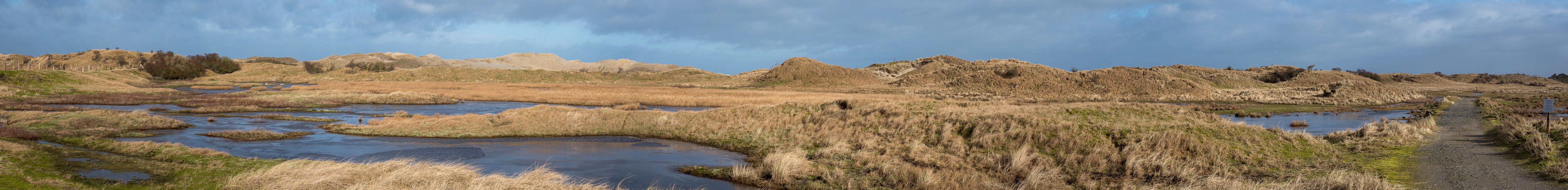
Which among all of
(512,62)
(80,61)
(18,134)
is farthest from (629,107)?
(512,62)

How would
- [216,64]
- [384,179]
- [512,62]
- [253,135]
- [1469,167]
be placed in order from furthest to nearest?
1. [512,62]
2. [216,64]
3. [253,135]
4. [1469,167]
5. [384,179]

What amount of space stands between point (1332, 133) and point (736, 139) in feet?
45.8

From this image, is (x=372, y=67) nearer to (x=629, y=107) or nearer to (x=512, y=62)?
(x=512, y=62)

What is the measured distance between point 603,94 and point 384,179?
4128 cm

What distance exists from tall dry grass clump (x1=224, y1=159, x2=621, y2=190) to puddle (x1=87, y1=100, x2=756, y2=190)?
1.82 m

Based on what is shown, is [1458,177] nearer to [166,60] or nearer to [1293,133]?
[1293,133]

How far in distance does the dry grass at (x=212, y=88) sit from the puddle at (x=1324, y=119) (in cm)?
7691

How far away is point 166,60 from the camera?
10212 cm

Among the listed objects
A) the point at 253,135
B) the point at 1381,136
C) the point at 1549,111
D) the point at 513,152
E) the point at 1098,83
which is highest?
the point at 1098,83

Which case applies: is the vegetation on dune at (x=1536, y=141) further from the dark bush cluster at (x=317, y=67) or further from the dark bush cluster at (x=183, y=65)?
the dark bush cluster at (x=317, y=67)

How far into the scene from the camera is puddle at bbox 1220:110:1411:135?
22188mm

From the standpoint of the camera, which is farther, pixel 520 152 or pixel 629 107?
pixel 629 107

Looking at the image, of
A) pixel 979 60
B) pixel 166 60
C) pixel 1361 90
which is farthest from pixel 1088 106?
pixel 166 60

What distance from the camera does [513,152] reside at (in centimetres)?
1683
